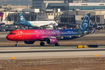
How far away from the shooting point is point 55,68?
34625mm

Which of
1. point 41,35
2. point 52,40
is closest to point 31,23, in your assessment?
point 41,35

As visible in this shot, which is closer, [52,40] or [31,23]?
[52,40]

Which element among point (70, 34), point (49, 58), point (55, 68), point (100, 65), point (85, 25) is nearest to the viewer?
point (55, 68)

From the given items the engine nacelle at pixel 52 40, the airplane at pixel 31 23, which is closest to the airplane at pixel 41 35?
the engine nacelle at pixel 52 40

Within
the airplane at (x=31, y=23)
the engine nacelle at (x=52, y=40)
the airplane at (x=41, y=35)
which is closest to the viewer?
the airplane at (x=41, y=35)

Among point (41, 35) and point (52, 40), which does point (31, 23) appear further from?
point (52, 40)

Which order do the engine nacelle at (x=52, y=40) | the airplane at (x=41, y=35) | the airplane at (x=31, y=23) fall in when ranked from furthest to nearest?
the airplane at (x=31, y=23) < the engine nacelle at (x=52, y=40) < the airplane at (x=41, y=35)

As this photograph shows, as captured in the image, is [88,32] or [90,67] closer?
[90,67]

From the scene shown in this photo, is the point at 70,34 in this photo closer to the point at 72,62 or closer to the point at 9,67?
the point at 72,62

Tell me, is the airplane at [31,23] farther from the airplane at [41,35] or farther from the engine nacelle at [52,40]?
the engine nacelle at [52,40]

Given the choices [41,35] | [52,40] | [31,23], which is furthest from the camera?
[31,23]

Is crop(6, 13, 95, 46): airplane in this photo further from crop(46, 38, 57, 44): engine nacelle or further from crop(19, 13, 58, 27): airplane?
crop(19, 13, 58, 27): airplane

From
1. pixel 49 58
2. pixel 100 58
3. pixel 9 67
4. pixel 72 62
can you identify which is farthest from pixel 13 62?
pixel 100 58

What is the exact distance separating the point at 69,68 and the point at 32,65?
6.03 metres
